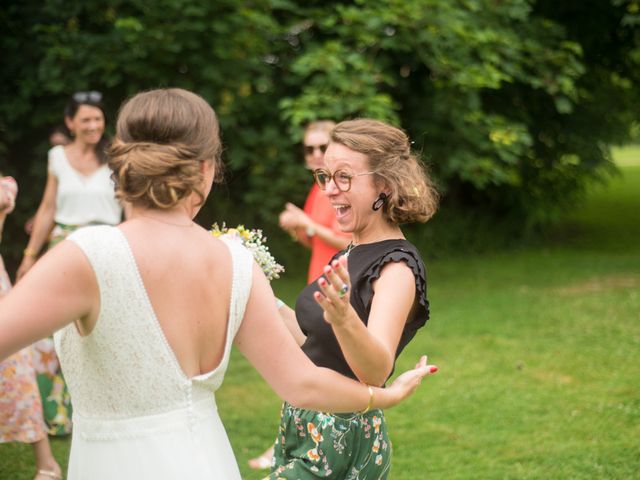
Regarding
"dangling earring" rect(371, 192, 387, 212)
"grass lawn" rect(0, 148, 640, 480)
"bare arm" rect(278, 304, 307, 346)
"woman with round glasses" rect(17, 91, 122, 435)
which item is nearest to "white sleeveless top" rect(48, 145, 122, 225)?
"woman with round glasses" rect(17, 91, 122, 435)

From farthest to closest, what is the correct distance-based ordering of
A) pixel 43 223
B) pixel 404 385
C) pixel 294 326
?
pixel 43 223
pixel 294 326
pixel 404 385

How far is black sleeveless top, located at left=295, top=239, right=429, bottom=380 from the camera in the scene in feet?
9.59

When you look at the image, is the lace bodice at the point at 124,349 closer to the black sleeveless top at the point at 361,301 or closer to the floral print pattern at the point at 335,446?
the black sleeveless top at the point at 361,301

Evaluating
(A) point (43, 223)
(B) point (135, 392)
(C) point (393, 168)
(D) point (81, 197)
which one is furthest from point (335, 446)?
(A) point (43, 223)

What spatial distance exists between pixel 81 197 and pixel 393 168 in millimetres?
3523

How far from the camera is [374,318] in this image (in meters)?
2.70

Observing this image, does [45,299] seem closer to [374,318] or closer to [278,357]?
[278,357]

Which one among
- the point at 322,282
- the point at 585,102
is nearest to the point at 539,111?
the point at 585,102

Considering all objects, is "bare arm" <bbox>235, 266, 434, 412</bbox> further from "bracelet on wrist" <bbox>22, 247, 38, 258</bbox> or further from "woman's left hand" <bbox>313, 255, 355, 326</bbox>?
"bracelet on wrist" <bbox>22, 247, 38, 258</bbox>

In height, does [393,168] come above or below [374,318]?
above

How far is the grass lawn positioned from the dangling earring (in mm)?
2710

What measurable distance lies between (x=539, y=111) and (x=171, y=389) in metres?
13.0

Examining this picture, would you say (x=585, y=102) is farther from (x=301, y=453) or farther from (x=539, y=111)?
(x=301, y=453)

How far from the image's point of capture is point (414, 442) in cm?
607
